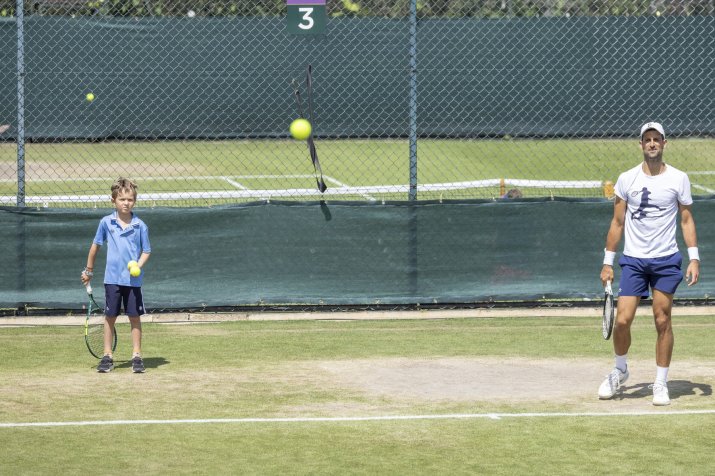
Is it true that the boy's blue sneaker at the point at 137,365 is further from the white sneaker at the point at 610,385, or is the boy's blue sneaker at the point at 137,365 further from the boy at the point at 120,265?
the white sneaker at the point at 610,385

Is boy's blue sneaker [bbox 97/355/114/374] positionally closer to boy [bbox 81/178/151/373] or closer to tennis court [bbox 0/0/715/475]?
boy [bbox 81/178/151/373]

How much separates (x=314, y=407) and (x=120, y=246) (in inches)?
87.3

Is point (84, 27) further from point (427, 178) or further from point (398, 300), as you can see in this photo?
point (427, 178)

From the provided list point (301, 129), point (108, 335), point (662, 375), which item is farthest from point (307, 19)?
point (662, 375)

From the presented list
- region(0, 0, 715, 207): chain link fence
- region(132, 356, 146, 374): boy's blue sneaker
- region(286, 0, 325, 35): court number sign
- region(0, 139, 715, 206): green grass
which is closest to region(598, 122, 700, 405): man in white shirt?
region(132, 356, 146, 374): boy's blue sneaker

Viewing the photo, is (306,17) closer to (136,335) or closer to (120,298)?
(120,298)

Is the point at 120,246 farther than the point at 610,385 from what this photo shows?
Yes

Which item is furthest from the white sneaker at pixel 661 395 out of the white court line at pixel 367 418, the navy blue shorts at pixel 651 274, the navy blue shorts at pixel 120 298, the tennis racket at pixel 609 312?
the navy blue shorts at pixel 120 298

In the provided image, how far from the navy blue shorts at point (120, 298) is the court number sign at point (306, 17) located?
12.5 feet

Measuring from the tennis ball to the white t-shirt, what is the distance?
15.1 ft

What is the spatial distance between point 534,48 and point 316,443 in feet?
21.2

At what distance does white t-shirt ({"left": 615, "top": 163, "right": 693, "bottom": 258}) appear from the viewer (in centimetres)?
850

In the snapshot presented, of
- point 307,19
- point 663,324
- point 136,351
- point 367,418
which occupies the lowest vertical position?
point 367,418

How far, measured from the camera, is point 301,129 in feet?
41.1
